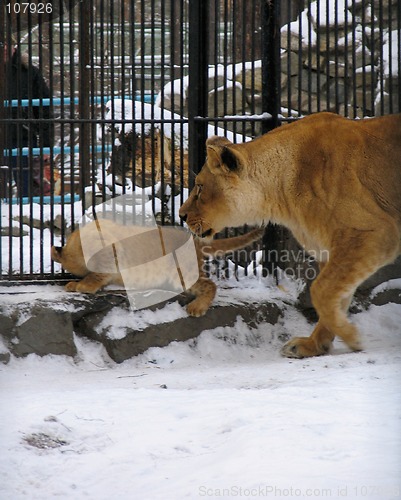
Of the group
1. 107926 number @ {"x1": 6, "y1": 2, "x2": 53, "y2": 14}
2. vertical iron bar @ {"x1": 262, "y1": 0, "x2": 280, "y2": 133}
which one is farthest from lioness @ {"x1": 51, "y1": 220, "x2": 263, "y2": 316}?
107926 number @ {"x1": 6, "y1": 2, "x2": 53, "y2": 14}

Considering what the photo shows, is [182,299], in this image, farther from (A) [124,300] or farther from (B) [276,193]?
(B) [276,193]

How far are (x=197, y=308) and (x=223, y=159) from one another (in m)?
1.13

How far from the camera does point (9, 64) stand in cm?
629

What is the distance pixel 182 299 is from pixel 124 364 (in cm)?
66

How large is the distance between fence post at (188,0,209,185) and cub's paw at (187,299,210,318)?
3.15ft

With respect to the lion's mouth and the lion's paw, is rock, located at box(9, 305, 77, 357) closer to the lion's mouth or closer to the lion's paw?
the lion's paw

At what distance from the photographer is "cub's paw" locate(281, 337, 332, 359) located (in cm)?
569

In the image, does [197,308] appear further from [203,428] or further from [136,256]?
[203,428]

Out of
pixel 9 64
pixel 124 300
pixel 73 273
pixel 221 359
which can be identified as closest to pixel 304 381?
pixel 221 359

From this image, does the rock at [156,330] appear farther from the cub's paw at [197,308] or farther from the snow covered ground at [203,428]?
the snow covered ground at [203,428]

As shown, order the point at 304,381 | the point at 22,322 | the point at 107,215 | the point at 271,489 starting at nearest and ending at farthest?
1. the point at 271,489
2. the point at 304,381
3. the point at 22,322
4. the point at 107,215

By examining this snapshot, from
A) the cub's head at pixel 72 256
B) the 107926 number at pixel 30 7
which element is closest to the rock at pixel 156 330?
the cub's head at pixel 72 256

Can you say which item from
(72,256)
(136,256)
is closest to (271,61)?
(136,256)

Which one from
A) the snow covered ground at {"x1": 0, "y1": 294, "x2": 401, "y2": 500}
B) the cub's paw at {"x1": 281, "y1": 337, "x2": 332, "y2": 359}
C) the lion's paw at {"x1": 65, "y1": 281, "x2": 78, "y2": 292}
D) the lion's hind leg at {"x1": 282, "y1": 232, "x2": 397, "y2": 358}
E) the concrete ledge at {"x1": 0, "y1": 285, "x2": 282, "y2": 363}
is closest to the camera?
the snow covered ground at {"x1": 0, "y1": 294, "x2": 401, "y2": 500}
